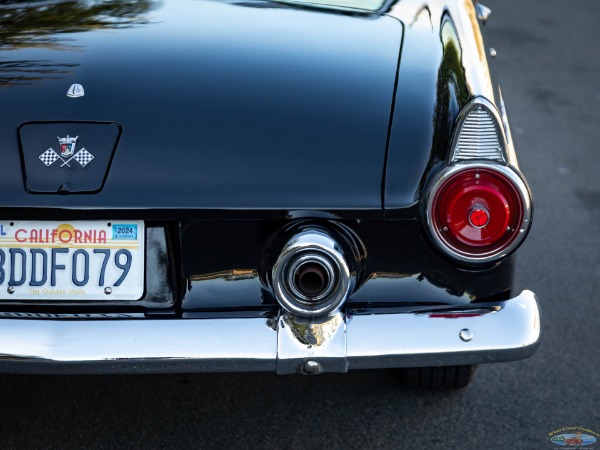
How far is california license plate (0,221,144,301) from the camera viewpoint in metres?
2.41

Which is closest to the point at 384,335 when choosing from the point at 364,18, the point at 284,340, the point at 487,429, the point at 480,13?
the point at 284,340

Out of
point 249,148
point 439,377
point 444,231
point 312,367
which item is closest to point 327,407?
point 439,377

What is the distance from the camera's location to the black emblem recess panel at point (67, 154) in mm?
2404

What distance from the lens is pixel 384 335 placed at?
7.98 feet

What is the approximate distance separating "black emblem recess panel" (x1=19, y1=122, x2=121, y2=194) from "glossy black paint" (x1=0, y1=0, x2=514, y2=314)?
19mm

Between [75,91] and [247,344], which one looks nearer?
[247,344]

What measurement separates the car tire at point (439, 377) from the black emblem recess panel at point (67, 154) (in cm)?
127

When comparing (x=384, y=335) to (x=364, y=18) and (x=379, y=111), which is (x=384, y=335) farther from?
(x=364, y=18)

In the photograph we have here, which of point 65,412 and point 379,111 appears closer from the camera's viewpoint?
point 379,111

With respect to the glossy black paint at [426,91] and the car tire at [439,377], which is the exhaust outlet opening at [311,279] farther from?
the car tire at [439,377]

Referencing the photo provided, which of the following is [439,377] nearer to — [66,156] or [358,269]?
[358,269]

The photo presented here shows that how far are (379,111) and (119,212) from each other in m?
0.72

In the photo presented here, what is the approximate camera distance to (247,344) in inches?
94.5

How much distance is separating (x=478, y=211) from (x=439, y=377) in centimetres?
88
